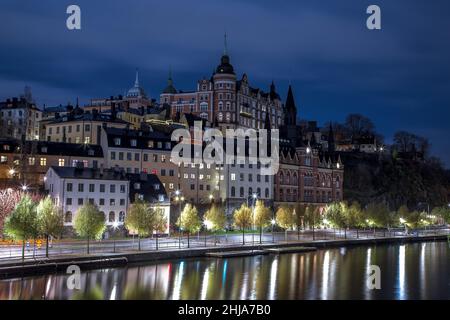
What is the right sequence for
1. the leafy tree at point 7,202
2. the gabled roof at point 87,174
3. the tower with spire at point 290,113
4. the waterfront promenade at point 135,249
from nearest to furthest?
the waterfront promenade at point 135,249
the leafy tree at point 7,202
the gabled roof at point 87,174
the tower with spire at point 290,113

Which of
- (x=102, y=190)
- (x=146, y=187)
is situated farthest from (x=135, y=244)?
(x=146, y=187)

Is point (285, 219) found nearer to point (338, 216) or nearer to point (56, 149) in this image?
point (338, 216)

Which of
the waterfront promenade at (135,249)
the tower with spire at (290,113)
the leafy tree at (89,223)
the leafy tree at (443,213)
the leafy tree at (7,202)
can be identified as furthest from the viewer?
the tower with spire at (290,113)

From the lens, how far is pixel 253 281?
173ft

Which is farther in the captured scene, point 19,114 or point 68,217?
point 19,114

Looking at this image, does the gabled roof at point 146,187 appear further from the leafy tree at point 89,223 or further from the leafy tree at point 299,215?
the leafy tree at point 299,215

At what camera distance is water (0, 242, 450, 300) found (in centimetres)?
4491

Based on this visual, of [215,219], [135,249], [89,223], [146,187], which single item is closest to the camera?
[89,223]

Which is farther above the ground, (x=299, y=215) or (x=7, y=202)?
(x=7, y=202)

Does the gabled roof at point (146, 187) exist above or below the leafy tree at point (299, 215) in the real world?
above

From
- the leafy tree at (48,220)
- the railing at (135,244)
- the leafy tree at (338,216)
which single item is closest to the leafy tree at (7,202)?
the railing at (135,244)

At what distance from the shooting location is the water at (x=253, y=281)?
1768 inches


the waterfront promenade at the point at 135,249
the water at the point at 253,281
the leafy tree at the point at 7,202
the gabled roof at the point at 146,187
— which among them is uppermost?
the gabled roof at the point at 146,187
